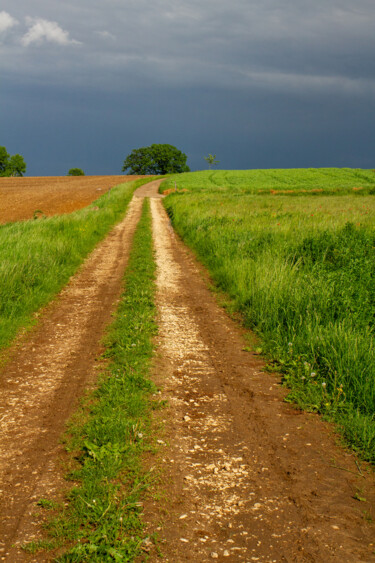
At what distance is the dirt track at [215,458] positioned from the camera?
295 cm

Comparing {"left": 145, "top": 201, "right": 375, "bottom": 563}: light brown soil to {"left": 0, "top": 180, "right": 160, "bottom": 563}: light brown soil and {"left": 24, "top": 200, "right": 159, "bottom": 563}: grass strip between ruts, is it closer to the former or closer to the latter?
{"left": 24, "top": 200, "right": 159, "bottom": 563}: grass strip between ruts

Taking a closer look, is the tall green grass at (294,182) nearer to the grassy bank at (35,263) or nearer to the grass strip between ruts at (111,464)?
the grassy bank at (35,263)

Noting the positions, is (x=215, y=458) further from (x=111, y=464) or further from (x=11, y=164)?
(x=11, y=164)

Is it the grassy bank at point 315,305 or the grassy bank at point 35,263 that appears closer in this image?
the grassy bank at point 315,305

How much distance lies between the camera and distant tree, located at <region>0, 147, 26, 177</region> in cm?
10810

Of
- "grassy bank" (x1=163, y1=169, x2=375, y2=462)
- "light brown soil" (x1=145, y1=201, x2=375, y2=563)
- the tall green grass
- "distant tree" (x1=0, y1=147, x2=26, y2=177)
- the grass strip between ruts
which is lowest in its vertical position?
"light brown soil" (x1=145, y1=201, x2=375, y2=563)

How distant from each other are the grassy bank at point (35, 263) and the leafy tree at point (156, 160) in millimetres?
106197

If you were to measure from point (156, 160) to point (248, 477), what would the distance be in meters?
121

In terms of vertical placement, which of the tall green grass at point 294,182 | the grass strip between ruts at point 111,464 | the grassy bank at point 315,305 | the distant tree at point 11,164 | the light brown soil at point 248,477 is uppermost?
the distant tree at point 11,164

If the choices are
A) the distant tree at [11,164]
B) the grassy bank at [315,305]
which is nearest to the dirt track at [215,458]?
the grassy bank at [315,305]

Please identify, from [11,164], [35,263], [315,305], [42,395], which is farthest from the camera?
[11,164]

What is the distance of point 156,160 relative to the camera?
391 feet

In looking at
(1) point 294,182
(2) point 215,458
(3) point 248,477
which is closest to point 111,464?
(2) point 215,458

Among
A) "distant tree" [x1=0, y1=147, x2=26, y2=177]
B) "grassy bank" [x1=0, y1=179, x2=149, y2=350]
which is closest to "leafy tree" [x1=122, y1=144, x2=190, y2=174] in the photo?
"distant tree" [x1=0, y1=147, x2=26, y2=177]
